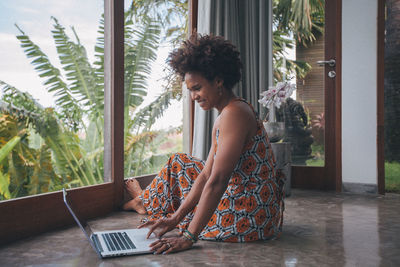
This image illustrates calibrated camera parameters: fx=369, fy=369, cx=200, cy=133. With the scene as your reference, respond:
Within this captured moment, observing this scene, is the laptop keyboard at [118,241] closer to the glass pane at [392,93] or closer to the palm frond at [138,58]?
the palm frond at [138,58]

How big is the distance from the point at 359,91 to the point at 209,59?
6.93ft

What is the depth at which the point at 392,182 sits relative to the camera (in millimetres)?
4551

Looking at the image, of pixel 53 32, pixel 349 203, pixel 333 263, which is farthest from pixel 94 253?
pixel 349 203

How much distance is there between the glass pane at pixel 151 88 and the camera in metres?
2.60

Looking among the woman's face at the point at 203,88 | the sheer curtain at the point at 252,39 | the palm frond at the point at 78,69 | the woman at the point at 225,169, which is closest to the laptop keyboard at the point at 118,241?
the woman at the point at 225,169

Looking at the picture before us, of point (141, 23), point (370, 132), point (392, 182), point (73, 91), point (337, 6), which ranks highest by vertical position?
point (337, 6)

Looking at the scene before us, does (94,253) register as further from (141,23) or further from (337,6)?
(337,6)

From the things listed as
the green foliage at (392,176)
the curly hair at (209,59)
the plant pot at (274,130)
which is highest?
the curly hair at (209,59)

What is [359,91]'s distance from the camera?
3139 millimetres

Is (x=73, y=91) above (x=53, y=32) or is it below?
below

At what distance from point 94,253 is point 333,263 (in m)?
0.94

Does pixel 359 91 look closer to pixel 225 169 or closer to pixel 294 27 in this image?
pixel 294 27

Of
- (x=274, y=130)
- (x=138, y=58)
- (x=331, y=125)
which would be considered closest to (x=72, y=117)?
(x=138, y=58)

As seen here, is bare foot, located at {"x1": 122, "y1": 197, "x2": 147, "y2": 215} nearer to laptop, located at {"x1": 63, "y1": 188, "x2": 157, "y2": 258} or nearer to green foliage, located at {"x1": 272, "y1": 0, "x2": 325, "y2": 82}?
laptop, located at {"x1": 63, "y1": 188, "x2": 157, "y2": 258}
